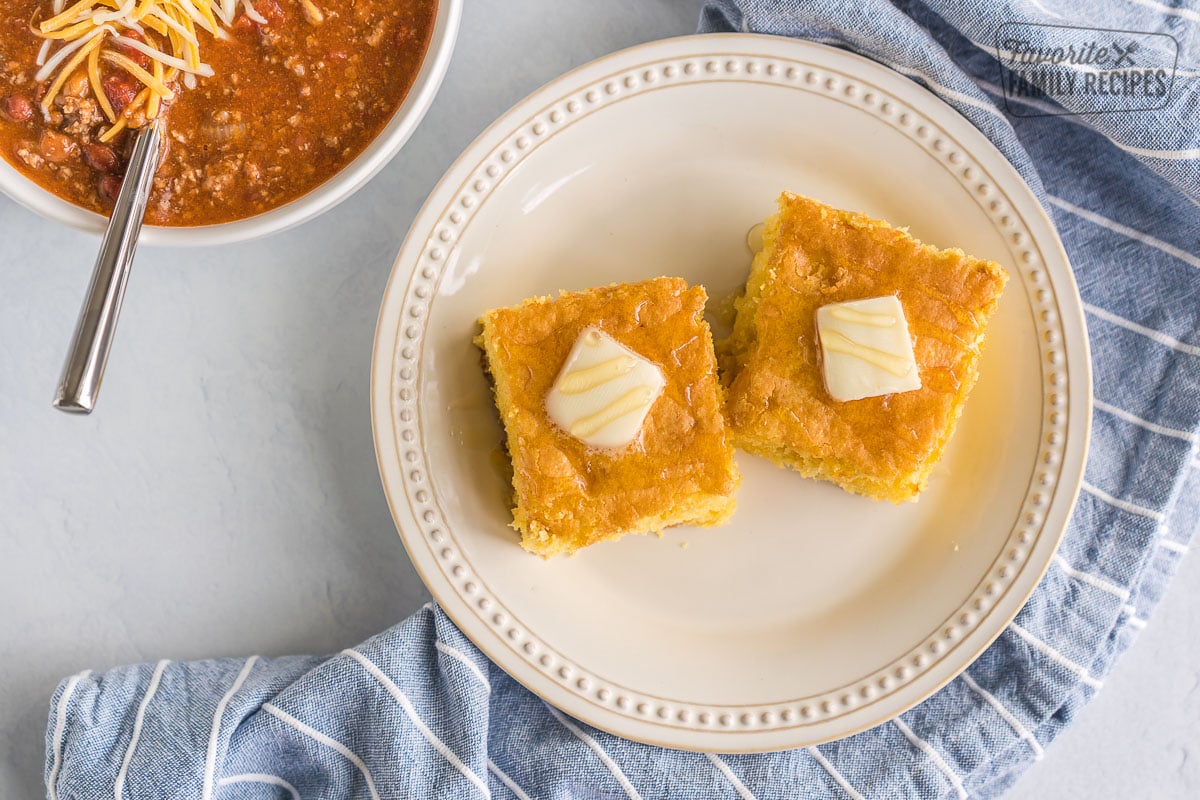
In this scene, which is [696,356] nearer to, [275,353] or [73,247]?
[275,353]

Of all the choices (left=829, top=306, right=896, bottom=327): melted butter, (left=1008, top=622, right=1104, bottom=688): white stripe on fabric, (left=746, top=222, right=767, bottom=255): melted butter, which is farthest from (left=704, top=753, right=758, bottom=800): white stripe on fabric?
(left=746, top=222, right=767, bottom=255): melted butter

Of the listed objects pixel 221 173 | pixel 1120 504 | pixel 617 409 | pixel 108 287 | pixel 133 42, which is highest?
pixel 133 42

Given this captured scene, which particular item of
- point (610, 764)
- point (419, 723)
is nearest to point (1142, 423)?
point (610, 764)

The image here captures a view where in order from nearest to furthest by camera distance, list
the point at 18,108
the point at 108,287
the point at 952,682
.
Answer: the point at 108,287, the point at 18,108, the point at 952,682

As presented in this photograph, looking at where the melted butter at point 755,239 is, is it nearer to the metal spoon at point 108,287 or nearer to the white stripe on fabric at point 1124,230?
the white stripe on fabric at point 1124,230

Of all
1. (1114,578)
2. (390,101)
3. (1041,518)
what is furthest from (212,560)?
(1114,578)

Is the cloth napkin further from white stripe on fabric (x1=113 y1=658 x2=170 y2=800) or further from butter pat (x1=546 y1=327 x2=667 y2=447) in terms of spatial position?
butter pat (x1=546 y1=327 x2=667 y2=447)

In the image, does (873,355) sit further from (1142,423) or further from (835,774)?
(835,774)

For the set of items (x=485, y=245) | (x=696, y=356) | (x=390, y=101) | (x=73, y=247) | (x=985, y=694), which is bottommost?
(x=985, y=694)
